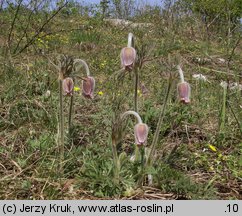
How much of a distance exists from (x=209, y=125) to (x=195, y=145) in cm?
31

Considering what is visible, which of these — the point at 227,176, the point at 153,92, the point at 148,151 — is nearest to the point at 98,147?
the point at 148,151

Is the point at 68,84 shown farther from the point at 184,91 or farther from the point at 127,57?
the point at 184,91

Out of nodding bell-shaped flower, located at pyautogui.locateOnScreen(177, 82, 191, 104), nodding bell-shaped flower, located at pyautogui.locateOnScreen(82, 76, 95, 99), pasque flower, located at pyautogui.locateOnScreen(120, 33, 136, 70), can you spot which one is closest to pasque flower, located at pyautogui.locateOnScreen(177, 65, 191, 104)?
nodding bell-shaped flower, located at pyautogui.locateOnScreen(177, 82, 191, 104)

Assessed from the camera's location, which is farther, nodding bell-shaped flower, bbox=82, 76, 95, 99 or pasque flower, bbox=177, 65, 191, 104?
nodding bell-shaped flower, bbox=82, 76, 95, 99

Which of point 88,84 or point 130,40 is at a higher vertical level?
point 130,40

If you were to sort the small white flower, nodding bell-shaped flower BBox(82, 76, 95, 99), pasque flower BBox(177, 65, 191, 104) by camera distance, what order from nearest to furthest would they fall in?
pasque flower BBox(177, 65, 191, 104) → nodding bell-shaped flower BBox(82, 76, 95, 99) → the small white flower

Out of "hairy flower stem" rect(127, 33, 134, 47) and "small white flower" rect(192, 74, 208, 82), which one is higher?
"small white flower" rect(192, 74, 208, 82)

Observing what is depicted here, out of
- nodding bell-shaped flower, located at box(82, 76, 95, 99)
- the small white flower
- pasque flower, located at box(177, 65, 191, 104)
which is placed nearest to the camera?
pasque flower, located at box(177, 65, 191, 104)

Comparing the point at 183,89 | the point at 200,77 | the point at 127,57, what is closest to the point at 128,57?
the point at 127,57

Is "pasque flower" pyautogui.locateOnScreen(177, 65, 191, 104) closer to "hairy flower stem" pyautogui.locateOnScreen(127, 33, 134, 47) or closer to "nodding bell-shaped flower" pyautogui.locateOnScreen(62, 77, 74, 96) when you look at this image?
"hairy flower stem" pyautogui.locateOnScreen(127, 33, 134, 47)

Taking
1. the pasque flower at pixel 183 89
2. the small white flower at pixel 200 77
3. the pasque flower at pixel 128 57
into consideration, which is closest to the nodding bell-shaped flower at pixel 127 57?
the pasque flower at pixel 128 57

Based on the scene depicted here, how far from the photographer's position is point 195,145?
242cm

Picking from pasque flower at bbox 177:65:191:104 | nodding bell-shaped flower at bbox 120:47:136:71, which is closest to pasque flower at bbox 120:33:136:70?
nodding bell-shaped flower at bbox 120:47:136:71

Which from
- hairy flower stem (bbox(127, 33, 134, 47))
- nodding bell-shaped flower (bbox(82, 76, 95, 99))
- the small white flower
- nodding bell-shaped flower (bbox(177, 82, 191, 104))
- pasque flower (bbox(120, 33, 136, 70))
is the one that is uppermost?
the small white flower
